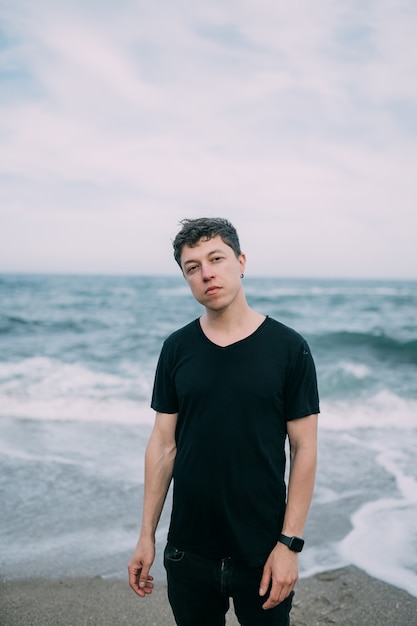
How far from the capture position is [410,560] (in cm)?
440

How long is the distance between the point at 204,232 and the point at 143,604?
9.24ft

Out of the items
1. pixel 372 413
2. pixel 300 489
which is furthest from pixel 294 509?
pixel 372 413

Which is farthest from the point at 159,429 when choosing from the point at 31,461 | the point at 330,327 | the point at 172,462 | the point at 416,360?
the point at 330,327

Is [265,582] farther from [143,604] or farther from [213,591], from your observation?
[143,604]

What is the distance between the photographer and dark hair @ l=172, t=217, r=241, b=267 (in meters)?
2.41

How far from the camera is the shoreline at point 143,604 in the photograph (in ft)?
11.8

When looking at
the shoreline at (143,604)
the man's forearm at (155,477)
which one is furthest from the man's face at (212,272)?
the shoreline at (143,604)

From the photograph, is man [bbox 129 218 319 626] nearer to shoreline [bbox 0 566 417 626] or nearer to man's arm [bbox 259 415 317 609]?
man's arm [bbox 259 415 317 609]

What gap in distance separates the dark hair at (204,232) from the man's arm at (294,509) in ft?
2.88

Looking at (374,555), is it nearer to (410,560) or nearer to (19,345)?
(410,560)

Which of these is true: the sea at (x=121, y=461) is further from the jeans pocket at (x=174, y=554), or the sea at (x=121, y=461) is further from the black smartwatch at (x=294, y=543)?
the jeans pocket at (x=174, y=554)

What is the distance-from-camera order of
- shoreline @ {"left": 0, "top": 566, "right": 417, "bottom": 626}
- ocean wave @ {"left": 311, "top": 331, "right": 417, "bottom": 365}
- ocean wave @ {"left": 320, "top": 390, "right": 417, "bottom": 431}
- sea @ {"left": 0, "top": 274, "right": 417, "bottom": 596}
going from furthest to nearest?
ocean wave @ {"left": 311, "top": 331, "right": 417, "bottom": 365} < ocean wave @ {"left": 320, "top": 390, "right": 417, "bottom": 431} < sea @ {"left": 0, "top": 274, "right": 417, "bottom": 596} < shoreline @ {"left": 0, "top": 566, "right": 417, "bottom": 626}

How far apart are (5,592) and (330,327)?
812 inches

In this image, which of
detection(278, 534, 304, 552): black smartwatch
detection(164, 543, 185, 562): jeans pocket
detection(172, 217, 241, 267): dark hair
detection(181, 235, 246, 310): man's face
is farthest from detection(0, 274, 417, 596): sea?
detection(172, 217, 241, 267): dark hair
